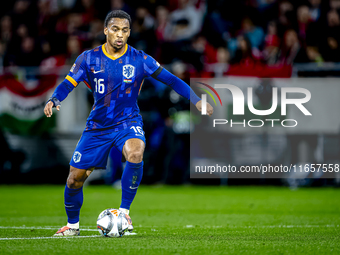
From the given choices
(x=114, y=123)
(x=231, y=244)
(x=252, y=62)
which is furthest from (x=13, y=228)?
(x=252, y=62)

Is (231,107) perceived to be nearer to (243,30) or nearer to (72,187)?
(243,30)

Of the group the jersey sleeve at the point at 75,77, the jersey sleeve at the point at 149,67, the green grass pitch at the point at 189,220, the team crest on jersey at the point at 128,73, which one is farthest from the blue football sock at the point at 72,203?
the jersey sleeve at the point at 149,67

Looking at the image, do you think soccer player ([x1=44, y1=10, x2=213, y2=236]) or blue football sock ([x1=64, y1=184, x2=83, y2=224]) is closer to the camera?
soccer player ([x1=44, y1=10, x2=213, y2=236])

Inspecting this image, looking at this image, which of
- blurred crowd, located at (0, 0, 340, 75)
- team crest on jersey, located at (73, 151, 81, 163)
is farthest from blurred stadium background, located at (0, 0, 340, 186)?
team crest on jersey, located at (73, 151, 81, 163)

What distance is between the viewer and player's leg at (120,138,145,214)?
5.52 m

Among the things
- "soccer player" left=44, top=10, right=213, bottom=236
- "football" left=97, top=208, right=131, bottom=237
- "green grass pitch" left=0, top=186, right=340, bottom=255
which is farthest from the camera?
"soccer player" left=44, top=10, right=213, bottom=236

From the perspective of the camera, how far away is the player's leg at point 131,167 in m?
5.52

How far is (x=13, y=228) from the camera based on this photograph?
6324mm

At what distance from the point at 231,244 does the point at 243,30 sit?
30.5 feet

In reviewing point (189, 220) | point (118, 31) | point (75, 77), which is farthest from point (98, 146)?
point (189, 220)

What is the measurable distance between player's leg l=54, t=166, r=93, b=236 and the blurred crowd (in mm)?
6489

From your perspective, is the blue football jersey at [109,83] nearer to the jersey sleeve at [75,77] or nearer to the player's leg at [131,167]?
the jersey sleeve at [75,77]

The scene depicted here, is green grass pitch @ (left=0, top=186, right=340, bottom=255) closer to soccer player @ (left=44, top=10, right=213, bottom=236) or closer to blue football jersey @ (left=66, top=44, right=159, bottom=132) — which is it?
soccer player @ (left=44, top=10, right=213, bottom=236)

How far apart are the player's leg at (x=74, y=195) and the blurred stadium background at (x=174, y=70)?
21.2 ft
